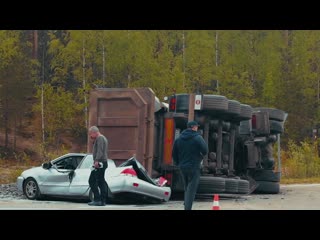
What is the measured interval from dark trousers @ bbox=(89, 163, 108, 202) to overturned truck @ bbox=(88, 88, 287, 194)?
6.06 feet

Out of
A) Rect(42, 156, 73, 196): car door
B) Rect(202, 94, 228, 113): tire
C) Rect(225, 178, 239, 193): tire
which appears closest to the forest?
Rect(202, 94, 228, 113): tire

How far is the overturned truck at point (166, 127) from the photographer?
48.6 feet

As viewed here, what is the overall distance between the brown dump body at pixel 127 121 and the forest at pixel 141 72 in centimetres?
2050

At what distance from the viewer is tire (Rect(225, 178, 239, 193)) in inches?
603

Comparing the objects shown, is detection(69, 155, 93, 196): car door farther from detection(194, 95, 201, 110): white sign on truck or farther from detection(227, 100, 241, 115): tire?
detection(227, 100, 241, 115): tire

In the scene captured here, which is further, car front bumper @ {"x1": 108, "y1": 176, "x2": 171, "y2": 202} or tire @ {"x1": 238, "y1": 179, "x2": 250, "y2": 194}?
tire @ {"x1": 238, "y1": 179, "x2": 250, "y2": 194}

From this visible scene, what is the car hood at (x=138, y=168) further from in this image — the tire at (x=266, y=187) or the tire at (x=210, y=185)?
the tire at (x=266, y=187)

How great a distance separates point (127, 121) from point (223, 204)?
2.88m

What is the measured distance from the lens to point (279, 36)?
47.8 metres

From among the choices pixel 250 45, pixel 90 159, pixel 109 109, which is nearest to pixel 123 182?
pixel 90 159

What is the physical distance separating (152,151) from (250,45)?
33.4 m

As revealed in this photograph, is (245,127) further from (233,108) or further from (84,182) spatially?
(84,182)
